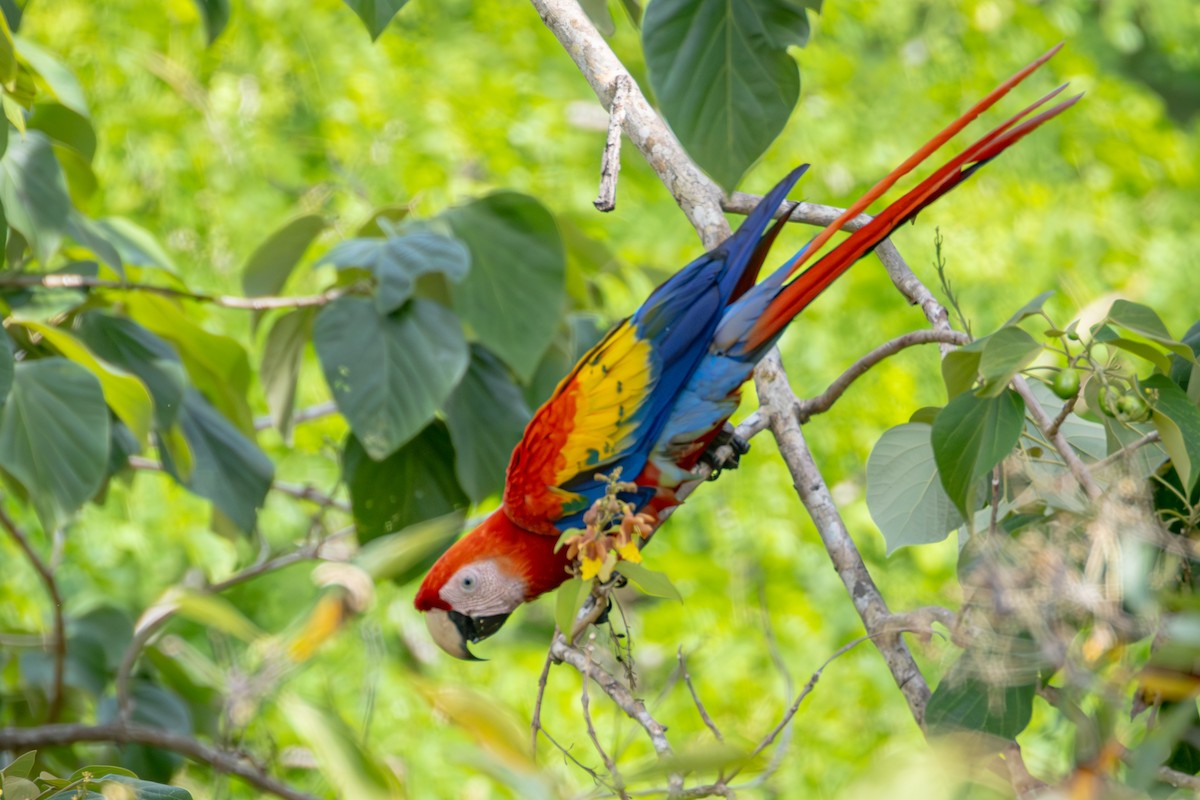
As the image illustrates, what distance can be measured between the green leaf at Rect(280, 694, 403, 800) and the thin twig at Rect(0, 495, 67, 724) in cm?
91

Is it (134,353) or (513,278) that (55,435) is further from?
(513,278)

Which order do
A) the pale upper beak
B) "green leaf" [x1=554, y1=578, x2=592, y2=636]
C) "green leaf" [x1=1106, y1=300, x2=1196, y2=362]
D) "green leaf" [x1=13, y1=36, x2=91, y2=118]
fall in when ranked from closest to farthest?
"green leaf" [x1=554, y1=578, x2=592, y2=636]
"green leaf" [x1=1106, y1=300, x2=1196, y2=362]
"green leaf" [x1=13, y1=36, x2=91, y2=118]
the pale upper beak

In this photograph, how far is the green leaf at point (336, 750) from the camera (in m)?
0.32

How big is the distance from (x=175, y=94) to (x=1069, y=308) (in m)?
2.47

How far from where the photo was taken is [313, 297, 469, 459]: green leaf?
106 cm

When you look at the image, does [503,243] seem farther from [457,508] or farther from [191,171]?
[191,171]

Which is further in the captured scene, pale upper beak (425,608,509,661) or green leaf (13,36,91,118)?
pale upper beak (425,608,509,661)

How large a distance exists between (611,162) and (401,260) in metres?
0.43

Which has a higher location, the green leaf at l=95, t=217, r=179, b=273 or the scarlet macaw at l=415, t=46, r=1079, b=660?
the green leaf at l=95, t=217, r=179, b=273

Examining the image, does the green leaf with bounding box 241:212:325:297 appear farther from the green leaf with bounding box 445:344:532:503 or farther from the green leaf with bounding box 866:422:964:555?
the green leaf with bounding box 866:422:964:555

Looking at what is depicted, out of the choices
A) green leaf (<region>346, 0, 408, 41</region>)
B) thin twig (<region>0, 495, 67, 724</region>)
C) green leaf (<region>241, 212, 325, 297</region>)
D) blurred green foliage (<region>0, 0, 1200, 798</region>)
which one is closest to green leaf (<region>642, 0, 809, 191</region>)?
green leaf (<region>346, 0, 408, 41</region>)

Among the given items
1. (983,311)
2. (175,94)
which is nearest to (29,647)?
(175,94)

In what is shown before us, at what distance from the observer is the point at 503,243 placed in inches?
47.8

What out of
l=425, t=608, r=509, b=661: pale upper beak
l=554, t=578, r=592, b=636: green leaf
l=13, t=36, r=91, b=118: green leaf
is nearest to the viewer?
l=554, t=578, r=592, b=636: green leaf
